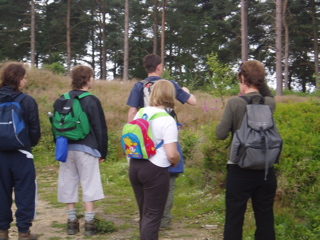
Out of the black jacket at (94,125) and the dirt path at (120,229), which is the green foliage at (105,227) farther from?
the black jacket at (94,125)

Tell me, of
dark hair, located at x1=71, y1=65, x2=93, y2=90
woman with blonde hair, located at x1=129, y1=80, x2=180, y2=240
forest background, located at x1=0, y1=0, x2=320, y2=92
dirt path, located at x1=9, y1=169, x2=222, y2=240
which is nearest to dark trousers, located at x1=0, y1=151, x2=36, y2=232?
dirt path, located at x1=9, y1=169, x2=222, y2=240

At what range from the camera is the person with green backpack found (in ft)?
15.5

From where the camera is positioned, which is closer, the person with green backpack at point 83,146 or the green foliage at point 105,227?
the person with green backpack at point 83,146

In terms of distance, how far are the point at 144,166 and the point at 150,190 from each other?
0.23 m

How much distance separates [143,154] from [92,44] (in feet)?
157

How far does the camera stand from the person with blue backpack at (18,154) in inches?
175

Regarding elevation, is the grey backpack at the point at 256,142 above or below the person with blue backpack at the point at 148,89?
below

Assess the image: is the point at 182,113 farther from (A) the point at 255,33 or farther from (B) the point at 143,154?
A: (A) the point at 255,33

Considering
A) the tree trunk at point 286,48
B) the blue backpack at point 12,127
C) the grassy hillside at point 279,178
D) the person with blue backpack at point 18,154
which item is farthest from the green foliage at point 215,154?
the tree trunk at point 286,48

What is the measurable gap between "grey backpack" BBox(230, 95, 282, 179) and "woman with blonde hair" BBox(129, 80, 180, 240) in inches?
22.6

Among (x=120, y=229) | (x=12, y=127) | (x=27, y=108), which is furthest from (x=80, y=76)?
(x=120, y=229)

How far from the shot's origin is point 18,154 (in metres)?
4.50

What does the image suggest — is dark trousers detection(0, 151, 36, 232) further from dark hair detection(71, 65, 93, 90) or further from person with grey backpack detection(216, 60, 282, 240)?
person with grey backpack detection(216, 60, 282, 240)

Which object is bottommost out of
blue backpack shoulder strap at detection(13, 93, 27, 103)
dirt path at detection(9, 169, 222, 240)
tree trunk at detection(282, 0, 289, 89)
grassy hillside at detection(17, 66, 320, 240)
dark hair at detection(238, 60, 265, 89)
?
dirt path at detection(9, 169, 222, 240)
